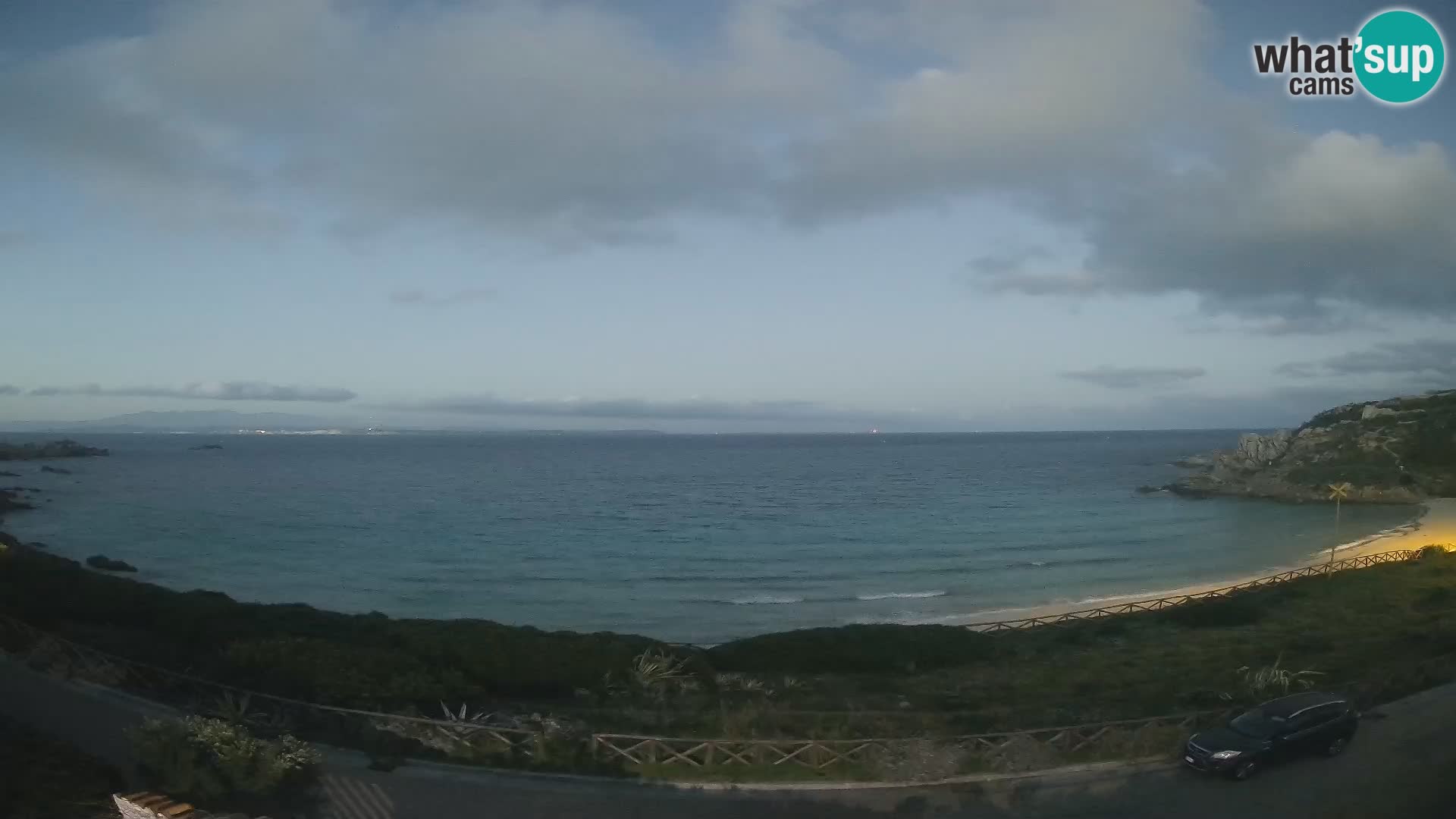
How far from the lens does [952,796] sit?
15281mm

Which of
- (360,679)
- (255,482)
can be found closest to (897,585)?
(360,679)

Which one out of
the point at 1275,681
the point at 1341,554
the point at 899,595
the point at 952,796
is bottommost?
the point at 899,595

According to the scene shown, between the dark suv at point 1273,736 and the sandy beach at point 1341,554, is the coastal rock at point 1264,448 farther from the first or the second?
the dark suv at point 1273,736

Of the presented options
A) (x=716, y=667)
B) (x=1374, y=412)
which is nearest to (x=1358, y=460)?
(x=1374, y=412)

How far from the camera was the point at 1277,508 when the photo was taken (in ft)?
309

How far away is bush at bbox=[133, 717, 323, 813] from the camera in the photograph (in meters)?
13.8

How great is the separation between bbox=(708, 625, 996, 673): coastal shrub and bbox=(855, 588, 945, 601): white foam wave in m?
14.6

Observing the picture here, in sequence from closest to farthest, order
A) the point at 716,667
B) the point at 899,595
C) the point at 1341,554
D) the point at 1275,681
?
the point at 1275,681 < the point at 716,667 < the point at 899,595 < the point at 1341,554

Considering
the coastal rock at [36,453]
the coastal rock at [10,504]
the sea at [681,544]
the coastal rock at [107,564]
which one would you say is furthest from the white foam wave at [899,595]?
the coastal rock at [36,453]

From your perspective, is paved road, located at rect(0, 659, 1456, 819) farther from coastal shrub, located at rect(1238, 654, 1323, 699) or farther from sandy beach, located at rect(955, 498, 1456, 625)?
sandy beach, located at rect(955, 498, 1456, 625)

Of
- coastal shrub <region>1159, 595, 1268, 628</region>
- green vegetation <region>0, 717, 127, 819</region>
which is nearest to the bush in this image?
green vegetation <region>0, 717, 127, 819</region>

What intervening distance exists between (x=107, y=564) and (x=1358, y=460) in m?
132

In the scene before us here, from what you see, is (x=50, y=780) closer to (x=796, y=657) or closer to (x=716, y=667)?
(x=716, y=667)

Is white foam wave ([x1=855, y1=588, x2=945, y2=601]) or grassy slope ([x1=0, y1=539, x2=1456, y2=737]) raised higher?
grassy slope ([x1=0, y1=539, x2=1456, y2=737])
